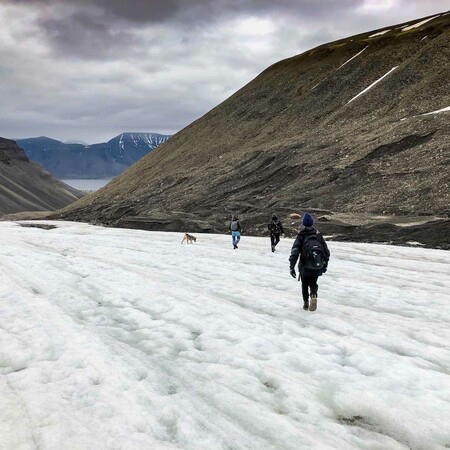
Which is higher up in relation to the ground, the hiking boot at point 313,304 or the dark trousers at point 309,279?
the dark trousers at point 309,279

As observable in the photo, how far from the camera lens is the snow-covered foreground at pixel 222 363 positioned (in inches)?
218

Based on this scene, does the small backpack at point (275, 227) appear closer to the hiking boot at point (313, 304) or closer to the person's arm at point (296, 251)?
the hiking boot at point (313, 304)

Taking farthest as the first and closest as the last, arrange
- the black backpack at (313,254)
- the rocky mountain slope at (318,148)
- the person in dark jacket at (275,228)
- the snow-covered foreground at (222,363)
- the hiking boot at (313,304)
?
the rocky mountain slope at (318,148)
the person in dark jacket at (275,228)
the hiking boot at (313,304)
the black backpack at (313,254)
the snow-covered foreground at (222,363)

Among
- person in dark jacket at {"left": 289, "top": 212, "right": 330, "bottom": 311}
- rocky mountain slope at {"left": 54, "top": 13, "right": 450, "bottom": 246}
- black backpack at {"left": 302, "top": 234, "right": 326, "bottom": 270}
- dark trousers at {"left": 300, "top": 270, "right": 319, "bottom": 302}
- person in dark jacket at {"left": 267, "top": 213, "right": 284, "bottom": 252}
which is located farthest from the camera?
rocky mountain slope at {"left": 54, "top": 13, "right": 450, "bottom": 246}

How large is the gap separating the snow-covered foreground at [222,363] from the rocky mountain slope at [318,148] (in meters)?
23.7

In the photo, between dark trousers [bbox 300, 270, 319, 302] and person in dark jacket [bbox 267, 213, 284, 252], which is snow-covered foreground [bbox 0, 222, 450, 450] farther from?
person in dark jacket [bbox 267, 213, 284, 252]

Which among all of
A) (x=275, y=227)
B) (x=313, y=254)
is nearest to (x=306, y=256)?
(x=313, y=254)

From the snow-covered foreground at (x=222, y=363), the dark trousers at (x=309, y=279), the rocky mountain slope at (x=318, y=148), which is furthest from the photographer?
the rocky mountain slope at (x=318, y=148)

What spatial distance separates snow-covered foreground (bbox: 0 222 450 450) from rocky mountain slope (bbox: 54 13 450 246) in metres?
23.7

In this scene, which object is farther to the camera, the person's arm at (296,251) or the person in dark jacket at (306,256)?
the person's arm at (296,251)

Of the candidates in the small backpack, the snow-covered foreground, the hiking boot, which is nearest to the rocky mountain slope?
the small backpack

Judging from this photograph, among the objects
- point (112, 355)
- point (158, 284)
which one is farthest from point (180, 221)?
point (112, 355)

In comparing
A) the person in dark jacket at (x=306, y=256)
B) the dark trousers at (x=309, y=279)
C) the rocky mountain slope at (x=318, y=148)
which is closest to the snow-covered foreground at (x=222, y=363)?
the dark trousers at (x=309, y=279)

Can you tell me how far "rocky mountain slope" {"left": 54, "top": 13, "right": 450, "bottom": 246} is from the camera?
40.4m
